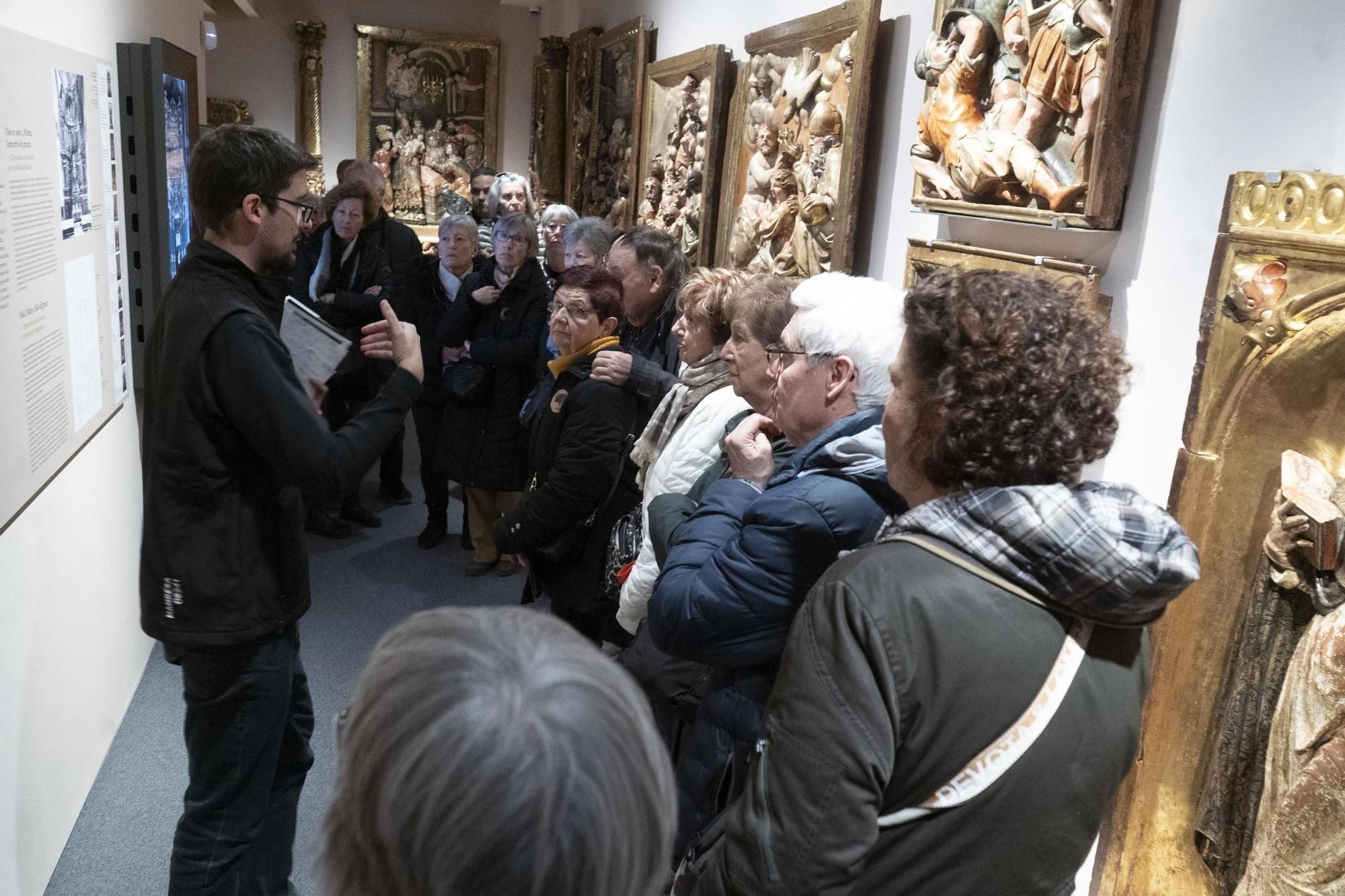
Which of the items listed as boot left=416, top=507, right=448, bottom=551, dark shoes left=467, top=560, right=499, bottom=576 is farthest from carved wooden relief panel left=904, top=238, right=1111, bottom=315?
boot left=416, top=507, right=448, bottom=551

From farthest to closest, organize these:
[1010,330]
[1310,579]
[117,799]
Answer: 1. [117,799]
2. [1310,579]
3. [1010,330]

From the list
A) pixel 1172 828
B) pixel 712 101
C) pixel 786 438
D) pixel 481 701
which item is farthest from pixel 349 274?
pixel 481 701

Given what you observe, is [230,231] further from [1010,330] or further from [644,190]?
[644,190]

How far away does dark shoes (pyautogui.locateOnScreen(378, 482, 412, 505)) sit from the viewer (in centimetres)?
687

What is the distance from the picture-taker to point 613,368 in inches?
135

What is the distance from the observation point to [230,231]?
7.79 feet

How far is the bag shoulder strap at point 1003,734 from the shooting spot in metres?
1.30

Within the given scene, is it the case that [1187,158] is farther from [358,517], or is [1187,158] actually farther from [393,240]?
[358,517]

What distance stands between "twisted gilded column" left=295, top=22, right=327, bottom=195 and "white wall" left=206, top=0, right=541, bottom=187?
0.40 ft

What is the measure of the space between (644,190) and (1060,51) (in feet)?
11.5

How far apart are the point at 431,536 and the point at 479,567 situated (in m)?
0.54

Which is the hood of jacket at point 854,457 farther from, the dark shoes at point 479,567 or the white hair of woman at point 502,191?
the white hair of woman at point 502,191

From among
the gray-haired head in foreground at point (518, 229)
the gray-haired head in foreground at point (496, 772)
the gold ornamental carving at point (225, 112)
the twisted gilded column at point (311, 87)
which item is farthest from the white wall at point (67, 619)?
the twisted gilded column at point (311, 87)

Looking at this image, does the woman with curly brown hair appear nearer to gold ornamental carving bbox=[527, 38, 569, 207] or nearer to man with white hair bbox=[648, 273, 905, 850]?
man with white hair bbox=[648, 273, 905, 850]
